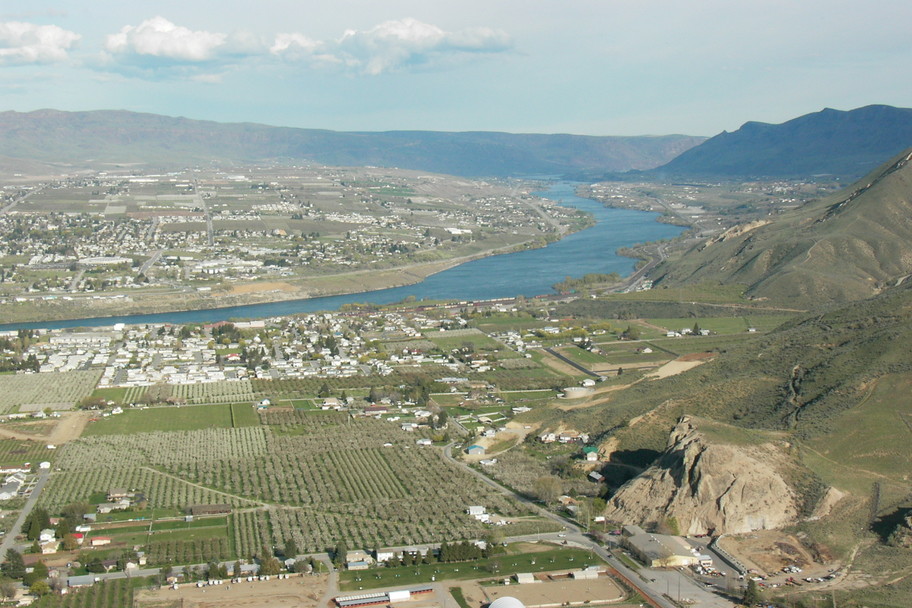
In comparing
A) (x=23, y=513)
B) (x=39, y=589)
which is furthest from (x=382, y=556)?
(x=23, y=513)

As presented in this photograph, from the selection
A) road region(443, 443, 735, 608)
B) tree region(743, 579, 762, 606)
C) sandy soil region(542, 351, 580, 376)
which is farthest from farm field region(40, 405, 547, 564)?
sandy soil region(542, 351, 580, 376)

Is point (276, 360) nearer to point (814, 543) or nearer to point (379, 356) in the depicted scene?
point (379, 356)

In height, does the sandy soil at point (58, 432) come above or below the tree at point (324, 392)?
below

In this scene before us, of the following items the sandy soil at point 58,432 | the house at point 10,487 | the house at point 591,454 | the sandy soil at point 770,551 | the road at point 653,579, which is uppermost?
the sandy soil at point 770,551

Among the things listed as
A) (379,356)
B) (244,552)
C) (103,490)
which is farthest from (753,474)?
(379,356)

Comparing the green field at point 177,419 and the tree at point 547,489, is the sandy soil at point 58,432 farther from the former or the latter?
the tree at point 547,489

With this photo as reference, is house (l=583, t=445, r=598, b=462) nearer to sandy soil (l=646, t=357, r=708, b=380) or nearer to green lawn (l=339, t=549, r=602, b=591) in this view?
green lawn (l=339, t=549, r=602, b=591)

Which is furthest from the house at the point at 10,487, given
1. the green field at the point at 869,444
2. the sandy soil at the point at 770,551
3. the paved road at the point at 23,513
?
the green field at the point at 869,444
